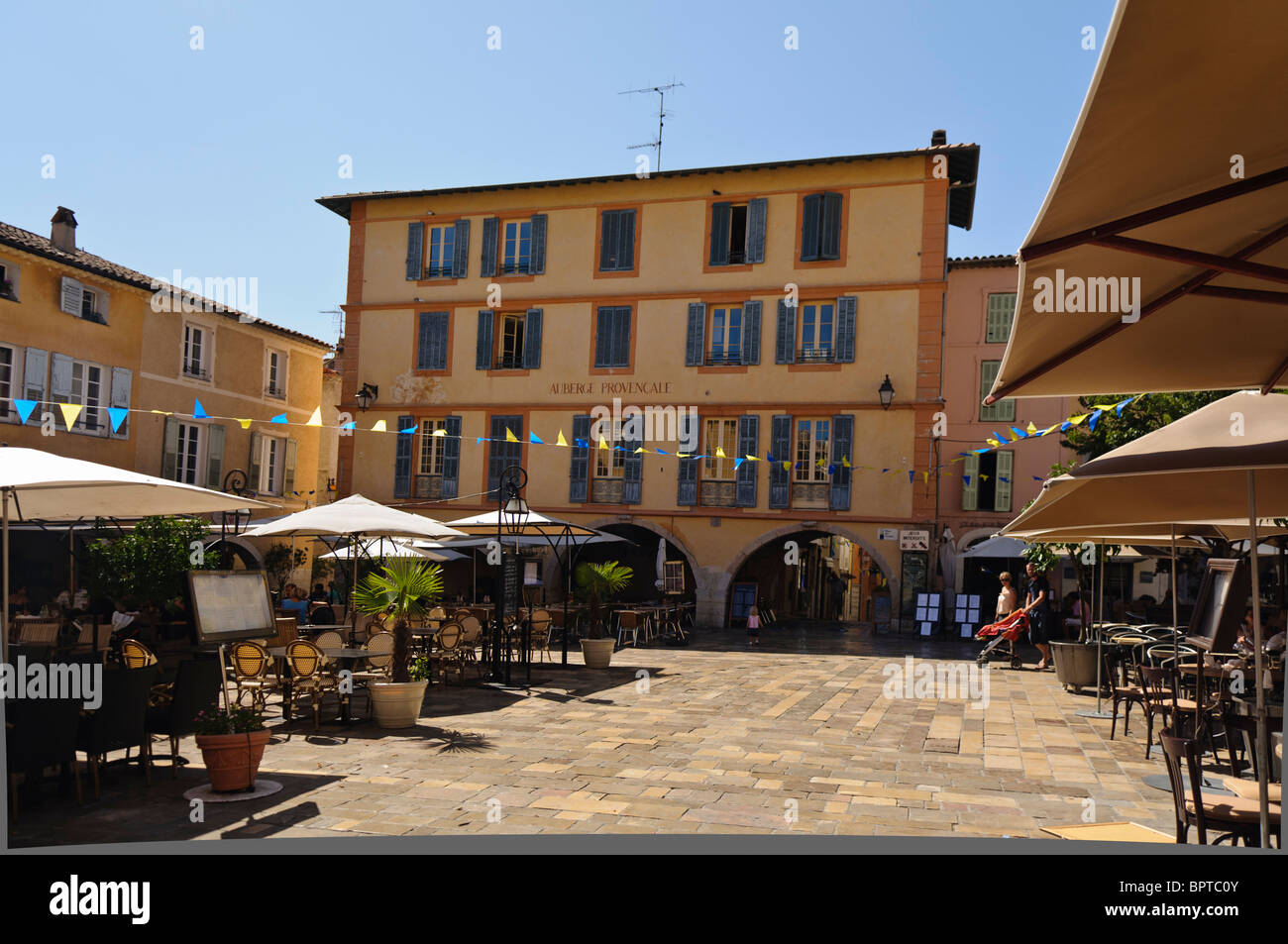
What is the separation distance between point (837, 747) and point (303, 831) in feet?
15.0

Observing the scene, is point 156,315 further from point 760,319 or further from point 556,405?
point 760,319

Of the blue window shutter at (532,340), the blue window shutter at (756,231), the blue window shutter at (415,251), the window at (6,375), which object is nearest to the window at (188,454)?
the window at (6,375)

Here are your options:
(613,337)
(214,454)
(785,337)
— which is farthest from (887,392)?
(214,454)

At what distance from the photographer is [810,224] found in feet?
75.2

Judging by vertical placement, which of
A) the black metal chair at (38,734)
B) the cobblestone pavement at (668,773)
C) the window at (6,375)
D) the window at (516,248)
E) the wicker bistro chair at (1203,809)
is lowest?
the cobblestone pavement at (668,773)

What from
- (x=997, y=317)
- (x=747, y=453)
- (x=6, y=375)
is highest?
(x=997, y=317)

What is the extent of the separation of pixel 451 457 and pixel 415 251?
550 centimetres

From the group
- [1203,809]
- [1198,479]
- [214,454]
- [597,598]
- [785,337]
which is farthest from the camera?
[214,454]

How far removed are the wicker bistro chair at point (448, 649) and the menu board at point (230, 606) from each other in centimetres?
380

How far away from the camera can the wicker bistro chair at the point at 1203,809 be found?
4227mm

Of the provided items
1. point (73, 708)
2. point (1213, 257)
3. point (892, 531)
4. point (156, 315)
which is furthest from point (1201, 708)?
point (156, 315)

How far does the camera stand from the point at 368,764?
24.5ft

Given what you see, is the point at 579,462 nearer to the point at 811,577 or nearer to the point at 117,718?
the point at 811,577

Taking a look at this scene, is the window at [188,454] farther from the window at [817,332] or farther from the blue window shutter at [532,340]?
the window at [817,332]
